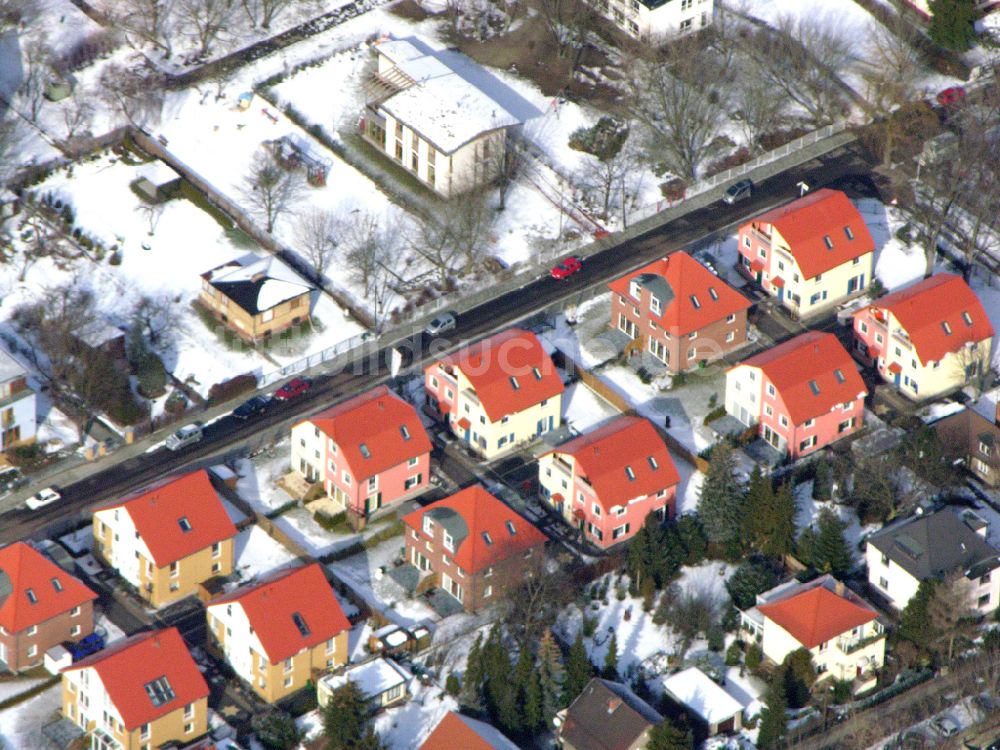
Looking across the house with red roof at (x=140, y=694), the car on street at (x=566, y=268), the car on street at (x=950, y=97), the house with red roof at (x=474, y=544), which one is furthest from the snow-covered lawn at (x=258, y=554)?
the car on street at (x=950, y=97)

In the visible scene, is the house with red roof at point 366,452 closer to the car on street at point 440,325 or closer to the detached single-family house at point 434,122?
the car on street at point 440,325

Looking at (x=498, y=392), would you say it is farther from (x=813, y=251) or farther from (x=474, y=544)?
(x=813, y=251)

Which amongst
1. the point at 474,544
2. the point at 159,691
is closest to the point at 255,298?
the point at 474,544

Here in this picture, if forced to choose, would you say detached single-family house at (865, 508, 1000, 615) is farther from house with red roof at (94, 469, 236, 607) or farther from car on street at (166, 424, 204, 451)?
car on street at (166, 424, 204, 451)

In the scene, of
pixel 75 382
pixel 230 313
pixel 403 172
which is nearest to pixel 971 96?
pixel 403 172

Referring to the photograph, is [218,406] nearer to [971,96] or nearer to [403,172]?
[403,172]
